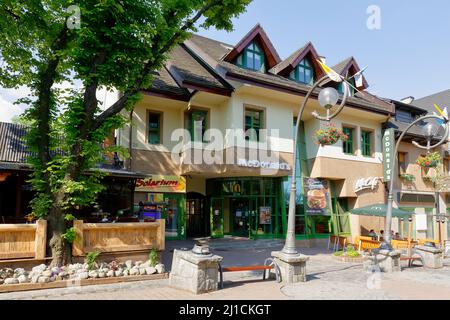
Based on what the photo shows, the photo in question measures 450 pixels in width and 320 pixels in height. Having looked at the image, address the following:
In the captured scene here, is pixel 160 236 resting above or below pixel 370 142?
below

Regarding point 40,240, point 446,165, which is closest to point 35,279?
point 40,240

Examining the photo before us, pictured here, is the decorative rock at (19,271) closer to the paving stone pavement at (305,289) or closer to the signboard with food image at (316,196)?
the paving stone pavement at (305,289)

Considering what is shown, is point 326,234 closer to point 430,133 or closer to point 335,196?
point 335,196

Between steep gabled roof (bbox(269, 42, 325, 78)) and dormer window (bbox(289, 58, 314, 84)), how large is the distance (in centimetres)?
26

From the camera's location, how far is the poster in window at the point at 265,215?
17.2 meters

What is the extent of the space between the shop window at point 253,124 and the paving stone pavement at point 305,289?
7.20 meters

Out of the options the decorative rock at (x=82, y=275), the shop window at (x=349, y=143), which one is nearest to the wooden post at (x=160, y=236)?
the decorative rock at (x=82, y=275)

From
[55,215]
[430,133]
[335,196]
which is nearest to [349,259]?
[430,133]

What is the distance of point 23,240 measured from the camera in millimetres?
7883

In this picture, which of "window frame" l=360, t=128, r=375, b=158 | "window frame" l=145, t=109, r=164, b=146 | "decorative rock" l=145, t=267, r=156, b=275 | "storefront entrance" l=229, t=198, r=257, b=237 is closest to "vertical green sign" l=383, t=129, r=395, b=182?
"window frame" l=360, t=128, r=375, b=158

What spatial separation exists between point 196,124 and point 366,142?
34.6ft

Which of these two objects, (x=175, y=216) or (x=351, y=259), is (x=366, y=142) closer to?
(x=351, y=259)

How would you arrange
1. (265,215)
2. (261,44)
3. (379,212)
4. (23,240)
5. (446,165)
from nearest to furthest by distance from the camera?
(23,240)
(379,212)
(261,44)
(265,215)
(446,165)

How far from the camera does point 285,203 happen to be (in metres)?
17.0
